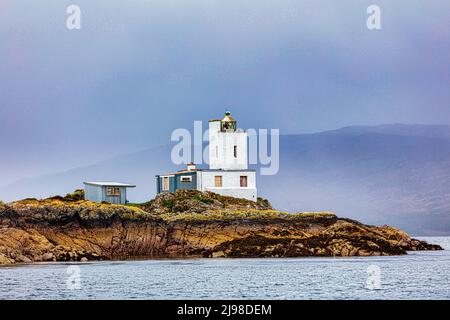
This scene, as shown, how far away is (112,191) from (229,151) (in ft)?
36.2

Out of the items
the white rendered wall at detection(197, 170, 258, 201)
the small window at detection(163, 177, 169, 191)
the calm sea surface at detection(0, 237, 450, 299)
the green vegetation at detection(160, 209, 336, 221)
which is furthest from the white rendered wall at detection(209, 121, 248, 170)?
the calm sea surface at detection(0, 237, 450, 299)

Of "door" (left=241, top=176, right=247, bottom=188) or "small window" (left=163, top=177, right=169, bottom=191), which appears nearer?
"door" (left=241, top=176, right=247, bottom=188)

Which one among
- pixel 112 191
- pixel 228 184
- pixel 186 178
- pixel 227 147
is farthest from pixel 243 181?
pixel 112 191

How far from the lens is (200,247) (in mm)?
80875

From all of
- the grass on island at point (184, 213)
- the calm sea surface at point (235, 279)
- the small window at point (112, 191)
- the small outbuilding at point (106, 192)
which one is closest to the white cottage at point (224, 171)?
the grass on island at point (184, 213)

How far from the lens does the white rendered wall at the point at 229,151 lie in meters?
92.9

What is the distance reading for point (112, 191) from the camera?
290ft

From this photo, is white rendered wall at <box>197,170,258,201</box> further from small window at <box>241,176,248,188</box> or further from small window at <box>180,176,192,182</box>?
small window at <box>180,176,192,182</box>

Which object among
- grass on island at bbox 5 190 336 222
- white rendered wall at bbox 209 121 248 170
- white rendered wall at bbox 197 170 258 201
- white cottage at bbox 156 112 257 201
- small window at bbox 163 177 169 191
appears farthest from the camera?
small window at bbox 163 177 169 191

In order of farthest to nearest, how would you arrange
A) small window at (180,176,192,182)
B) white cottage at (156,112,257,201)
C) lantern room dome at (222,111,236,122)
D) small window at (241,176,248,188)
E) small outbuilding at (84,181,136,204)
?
lantern room dome at (222,111,236,122) < small window at (241,176,248,188) < small window at (180,176,192,182) < white cottage at (156,112,257,201) < small outbuilding at (84,181,136,204)

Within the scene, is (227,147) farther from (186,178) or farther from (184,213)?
(184,213)

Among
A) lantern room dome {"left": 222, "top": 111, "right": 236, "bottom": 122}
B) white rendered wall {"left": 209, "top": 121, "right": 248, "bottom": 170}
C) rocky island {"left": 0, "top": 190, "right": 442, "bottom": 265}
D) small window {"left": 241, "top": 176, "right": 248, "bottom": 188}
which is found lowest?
rocky island {"left": 0, "top": 190, "right": 442, "bottom": 265}

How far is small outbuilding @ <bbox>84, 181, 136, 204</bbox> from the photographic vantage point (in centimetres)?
8744
